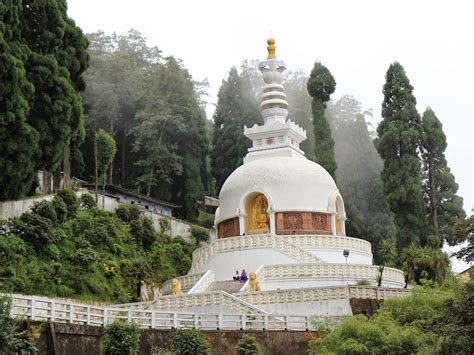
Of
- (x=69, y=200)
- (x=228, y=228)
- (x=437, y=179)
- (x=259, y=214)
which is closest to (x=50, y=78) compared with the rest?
(x=69, y=200)

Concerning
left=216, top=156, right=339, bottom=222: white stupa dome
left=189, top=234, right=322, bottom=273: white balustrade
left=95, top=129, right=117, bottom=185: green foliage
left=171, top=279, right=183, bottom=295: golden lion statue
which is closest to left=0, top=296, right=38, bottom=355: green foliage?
left=171, top=279, right=183, bottom=295: golden lion statue

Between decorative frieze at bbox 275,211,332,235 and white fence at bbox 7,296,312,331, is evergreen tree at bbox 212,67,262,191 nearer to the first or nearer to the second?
decorative frieze at bbox 275,211,332,235

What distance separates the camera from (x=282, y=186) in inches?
1459

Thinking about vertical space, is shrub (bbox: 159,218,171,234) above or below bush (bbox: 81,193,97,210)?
below

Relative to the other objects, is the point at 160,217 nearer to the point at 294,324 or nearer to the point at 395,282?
the point at 395,282

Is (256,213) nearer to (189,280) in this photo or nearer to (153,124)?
(189,280)

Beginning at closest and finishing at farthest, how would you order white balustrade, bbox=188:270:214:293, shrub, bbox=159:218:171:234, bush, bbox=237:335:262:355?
bush, bbox=237:335:262:355, white balustrade, bbox=188:270:214:293, shrub, bbox=159:218:171:234

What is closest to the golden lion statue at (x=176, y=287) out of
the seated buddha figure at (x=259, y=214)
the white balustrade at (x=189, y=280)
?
the white balustrade at (x=189, y=280)

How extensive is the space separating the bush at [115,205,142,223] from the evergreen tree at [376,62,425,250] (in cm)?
1357

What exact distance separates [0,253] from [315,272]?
11604 millimetres

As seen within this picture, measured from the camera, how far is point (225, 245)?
3394 cm

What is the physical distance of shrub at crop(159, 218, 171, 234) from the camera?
144ft

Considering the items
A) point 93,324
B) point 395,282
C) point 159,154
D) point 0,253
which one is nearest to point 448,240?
point 395,282

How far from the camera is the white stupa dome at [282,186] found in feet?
121
